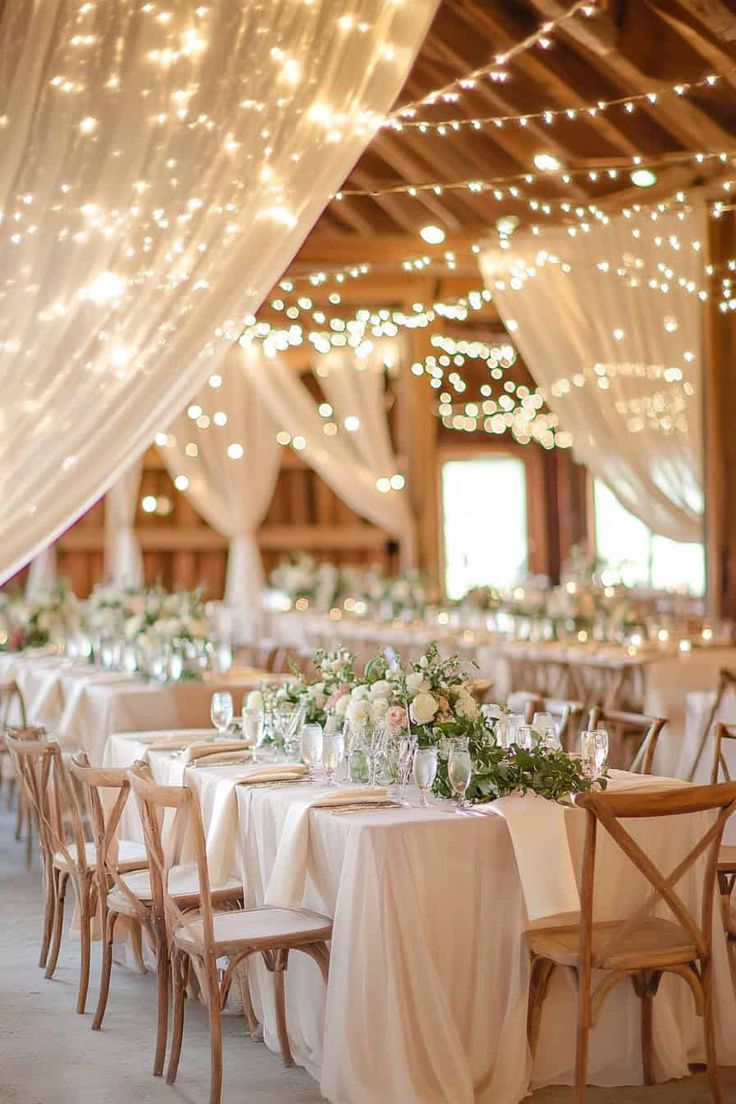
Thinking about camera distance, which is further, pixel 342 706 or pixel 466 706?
pixel 342 706

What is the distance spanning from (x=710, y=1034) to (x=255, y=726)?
77.7 inches

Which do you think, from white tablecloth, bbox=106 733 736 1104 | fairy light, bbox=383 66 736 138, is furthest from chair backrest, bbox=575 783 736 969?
fairy light, bbox=383 66 736 138

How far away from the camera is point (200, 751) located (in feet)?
17.1

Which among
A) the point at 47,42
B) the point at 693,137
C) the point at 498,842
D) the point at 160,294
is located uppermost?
the point at 693,137

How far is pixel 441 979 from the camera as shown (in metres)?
3.99

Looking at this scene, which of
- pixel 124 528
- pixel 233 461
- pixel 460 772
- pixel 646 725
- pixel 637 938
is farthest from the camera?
pixel 124 528

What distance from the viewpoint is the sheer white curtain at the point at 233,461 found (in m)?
13.1

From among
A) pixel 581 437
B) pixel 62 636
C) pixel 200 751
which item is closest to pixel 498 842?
pixel 200 751

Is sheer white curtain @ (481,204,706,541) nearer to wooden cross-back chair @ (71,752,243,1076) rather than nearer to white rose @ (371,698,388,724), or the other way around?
white rose @ (371,698,388,724)

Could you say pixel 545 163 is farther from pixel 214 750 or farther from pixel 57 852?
pixel 57 852

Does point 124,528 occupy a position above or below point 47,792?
above

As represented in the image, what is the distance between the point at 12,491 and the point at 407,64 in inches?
83.9

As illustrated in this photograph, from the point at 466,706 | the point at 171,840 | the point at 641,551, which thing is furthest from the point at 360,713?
the point at 641,551

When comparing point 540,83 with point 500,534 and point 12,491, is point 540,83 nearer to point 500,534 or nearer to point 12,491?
point 12,491
